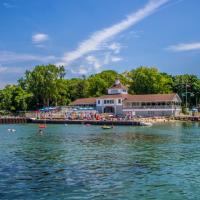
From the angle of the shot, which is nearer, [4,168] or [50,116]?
[4,168]

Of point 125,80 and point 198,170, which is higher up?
point 125,80

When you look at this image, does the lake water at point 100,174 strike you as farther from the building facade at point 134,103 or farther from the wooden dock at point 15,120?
the wooden dock at point 15,120

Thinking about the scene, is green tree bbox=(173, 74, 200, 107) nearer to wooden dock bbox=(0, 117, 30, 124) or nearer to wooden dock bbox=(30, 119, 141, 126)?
wooden dock bbox=(30, 119, 141, 126)

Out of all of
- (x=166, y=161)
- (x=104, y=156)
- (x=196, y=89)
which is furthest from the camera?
(x=196, y=89)

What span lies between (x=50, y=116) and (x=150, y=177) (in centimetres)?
10968

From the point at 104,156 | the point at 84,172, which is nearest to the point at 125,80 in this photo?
the point at 104,156

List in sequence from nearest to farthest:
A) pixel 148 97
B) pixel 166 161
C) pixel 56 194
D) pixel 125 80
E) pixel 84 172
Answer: pixel 56 194, pixel 84 172, pixel 166 161, pixel 148 97, pixel 125 80

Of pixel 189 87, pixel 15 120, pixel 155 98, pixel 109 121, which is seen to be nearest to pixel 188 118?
pixel 155 98

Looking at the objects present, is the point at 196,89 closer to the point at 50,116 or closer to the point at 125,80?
the point at 125,80

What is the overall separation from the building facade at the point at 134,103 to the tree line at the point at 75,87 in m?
10.8

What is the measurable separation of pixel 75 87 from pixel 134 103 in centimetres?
3917

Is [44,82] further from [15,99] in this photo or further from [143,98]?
[143,98]

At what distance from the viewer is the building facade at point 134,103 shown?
134m

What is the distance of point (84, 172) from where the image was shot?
110ft
